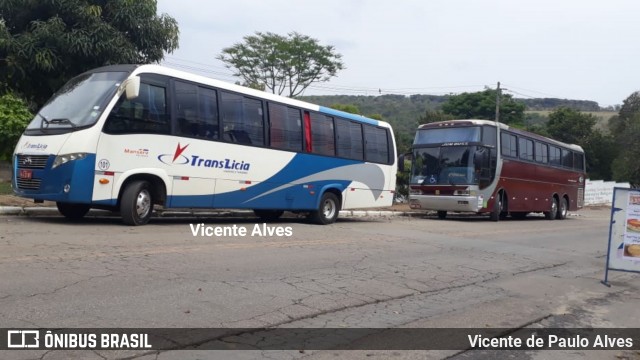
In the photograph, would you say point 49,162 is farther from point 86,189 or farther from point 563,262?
point 563,262

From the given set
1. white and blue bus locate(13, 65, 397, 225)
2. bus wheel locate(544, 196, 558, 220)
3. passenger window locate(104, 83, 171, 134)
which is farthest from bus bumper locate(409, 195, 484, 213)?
passenger window locate(104, 83, 171, 134)

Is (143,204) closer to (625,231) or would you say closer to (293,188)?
(293,188)

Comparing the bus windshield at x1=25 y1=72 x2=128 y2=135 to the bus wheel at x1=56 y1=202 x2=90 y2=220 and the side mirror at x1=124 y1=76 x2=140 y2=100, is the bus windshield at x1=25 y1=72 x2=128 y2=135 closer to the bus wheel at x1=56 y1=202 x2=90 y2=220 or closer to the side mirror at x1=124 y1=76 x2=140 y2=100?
the side mirror at x1=124 y1=76 x2=140 y2=100

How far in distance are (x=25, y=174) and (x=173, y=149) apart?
A: 2.74m

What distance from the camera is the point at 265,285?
7.53m

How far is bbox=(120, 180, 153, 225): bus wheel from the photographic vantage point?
11.2 m

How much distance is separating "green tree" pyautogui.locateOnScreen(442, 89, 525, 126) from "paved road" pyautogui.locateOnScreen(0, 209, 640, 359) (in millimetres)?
43029

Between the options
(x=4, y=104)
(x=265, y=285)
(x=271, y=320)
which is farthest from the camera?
(x=4, y=104)

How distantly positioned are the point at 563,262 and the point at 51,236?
32.0 ft

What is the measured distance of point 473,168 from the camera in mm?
21156

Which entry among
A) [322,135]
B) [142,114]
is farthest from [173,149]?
[322,135]

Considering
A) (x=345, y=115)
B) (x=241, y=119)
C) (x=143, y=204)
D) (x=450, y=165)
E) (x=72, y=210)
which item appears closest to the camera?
(x=143, y=204)

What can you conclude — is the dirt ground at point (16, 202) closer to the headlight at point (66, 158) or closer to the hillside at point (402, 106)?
the headlight at point (66, 158)

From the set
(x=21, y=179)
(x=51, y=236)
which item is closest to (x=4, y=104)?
(x=21, y=179)
